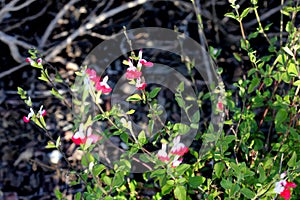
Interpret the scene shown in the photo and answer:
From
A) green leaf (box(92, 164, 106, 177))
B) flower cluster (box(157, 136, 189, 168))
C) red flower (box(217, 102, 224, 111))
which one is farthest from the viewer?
red flower (box(217, 102, 224, 111))

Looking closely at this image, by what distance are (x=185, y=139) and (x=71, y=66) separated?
3.63 ft

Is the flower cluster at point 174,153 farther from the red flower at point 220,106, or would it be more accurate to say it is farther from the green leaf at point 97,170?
the red flower at point 220,106

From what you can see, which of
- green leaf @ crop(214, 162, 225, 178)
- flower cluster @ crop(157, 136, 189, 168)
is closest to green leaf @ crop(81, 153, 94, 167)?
flower cluster @ crop(157, 136, 189, 168)

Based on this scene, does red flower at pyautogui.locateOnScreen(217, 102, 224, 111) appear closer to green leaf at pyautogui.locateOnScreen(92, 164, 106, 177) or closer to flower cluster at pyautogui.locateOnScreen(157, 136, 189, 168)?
flower cluster at pyautogui.locateOnScreen(157, 136, 189, 168)

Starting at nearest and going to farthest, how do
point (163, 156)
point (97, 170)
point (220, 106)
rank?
point (163, 156) → point (97, 170) → point (220, 106)

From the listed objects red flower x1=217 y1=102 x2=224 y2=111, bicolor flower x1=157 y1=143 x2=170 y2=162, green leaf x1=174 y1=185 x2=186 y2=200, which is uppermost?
red flower x1=217 y1=102 x2=224 y2=111

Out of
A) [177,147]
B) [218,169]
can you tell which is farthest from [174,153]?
[218,169]

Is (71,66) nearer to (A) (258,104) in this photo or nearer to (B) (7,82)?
(B) (7,82)

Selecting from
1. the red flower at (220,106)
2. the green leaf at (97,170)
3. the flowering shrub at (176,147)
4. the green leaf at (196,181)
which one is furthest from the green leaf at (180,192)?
the red flower at (220,106)

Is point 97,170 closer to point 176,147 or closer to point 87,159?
point 87,159

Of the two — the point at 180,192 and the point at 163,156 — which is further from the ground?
the point at 163,156

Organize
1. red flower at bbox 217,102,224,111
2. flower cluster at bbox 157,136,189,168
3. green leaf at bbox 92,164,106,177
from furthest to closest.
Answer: red flower at bbox 217,102,224,111 < green leaf at bbox 92,164,106,177 < flower cluster at bbox 157,136,189,168

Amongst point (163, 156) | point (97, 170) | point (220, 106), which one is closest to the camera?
point (163, 156)

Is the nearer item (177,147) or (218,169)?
(177,147)
